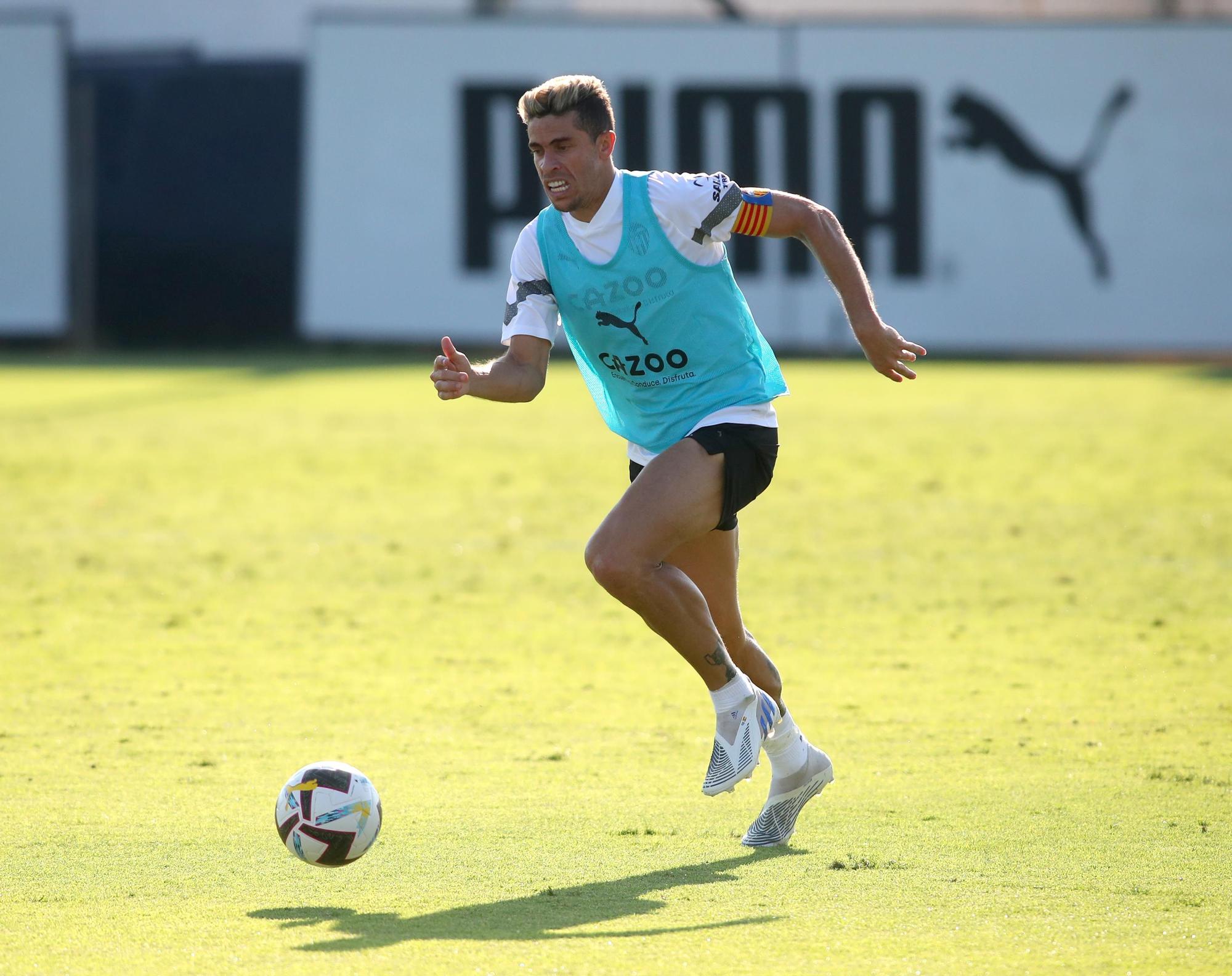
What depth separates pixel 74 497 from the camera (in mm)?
13586

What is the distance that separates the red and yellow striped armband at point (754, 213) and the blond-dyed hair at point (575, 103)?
0.50 meters

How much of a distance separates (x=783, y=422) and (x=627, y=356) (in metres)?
12.6

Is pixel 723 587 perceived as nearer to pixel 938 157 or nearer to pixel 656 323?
pixel 656 323

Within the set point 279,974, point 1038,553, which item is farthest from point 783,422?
point 279,974

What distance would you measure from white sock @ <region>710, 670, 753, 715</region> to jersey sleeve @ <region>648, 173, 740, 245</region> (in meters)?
1.45

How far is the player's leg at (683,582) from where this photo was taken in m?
5.37

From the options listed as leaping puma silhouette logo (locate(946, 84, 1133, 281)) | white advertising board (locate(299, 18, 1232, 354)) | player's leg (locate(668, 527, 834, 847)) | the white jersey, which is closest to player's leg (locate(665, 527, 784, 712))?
player's leg (locate(668, 527, 834, 847))

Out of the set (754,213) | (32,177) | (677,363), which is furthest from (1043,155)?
(677,363)

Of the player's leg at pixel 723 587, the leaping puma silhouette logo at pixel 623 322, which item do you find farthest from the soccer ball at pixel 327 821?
the leaping puma silhouette logo at pixel 623 322

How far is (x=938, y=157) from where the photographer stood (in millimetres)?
27719

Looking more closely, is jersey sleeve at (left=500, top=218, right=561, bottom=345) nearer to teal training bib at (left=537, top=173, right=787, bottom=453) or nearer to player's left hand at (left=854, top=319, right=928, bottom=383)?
teal training bib at (left=537, top=173, right=787, bottom=453)

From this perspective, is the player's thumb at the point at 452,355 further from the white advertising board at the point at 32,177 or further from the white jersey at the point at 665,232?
the white advertising board at the point at 32,177

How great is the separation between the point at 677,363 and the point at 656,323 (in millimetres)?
153

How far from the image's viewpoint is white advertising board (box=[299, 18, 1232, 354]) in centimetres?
2767
